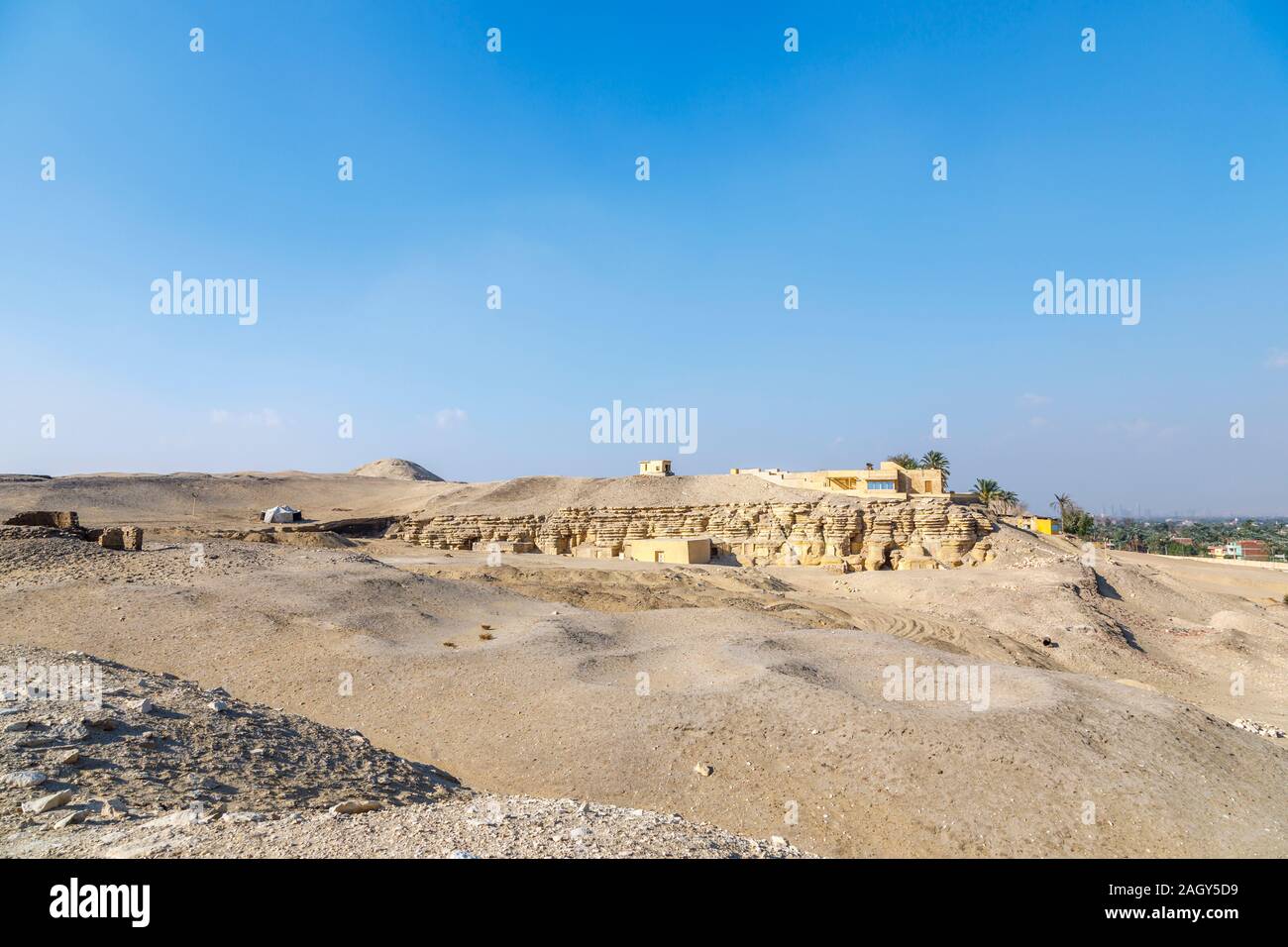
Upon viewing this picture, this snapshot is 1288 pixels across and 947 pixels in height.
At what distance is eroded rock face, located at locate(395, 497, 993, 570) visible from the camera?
31.3m

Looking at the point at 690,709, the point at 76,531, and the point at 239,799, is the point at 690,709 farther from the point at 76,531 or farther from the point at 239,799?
the point at 76,531

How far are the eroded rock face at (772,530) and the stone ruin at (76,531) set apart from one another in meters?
18.3

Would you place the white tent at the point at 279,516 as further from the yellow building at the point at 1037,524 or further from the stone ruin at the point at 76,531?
the yellow building at the point at 1037,524

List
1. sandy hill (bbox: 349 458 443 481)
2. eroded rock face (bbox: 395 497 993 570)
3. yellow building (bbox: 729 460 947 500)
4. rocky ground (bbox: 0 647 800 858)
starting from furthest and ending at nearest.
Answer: sandy hill (bbox: 349 458 443 481)
yellow building (bbox: 729 460 947 500)
eroded rock face (bbox: 395 497 993 570)
rocky ground (bbox: 0 647 800 858)

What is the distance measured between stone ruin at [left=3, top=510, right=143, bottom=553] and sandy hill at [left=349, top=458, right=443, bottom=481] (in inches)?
2986

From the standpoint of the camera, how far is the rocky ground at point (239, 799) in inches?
177

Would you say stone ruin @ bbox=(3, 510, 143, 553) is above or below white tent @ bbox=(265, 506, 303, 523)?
above

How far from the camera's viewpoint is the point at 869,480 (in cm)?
3753

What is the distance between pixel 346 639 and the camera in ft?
41.7

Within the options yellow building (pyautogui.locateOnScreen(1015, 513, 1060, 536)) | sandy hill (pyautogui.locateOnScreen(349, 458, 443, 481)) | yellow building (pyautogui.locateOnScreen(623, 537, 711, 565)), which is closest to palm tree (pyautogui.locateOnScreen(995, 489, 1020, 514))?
yellow building (pyautogui.locateOnScreen(1015, 513, 1060, 536))

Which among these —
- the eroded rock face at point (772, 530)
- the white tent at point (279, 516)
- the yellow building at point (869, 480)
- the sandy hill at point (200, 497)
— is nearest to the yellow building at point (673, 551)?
the eroded rock face at point (772, 530)

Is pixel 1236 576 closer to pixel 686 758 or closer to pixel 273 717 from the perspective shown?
pixel 686 758

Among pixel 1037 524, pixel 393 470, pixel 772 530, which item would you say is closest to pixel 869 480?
pixel 772 530

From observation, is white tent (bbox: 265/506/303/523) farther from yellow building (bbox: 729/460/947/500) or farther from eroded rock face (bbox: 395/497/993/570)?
yellow building (bbox: 729/460/947/500)
